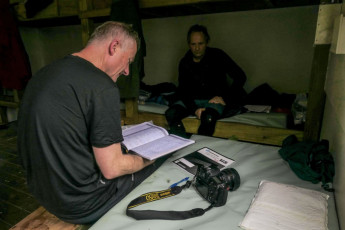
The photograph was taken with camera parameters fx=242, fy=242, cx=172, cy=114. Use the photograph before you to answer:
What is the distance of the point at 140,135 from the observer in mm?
1153

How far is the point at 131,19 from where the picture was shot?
1.92 meters

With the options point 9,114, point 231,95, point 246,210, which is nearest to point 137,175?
point 246,210

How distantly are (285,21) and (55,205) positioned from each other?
8.26ft

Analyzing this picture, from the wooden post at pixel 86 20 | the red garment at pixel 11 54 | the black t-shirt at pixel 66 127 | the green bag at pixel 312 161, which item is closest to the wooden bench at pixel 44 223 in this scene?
the black t-shirt at pixel 66 127

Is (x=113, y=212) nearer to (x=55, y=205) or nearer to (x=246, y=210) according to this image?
(x=55, y=205)

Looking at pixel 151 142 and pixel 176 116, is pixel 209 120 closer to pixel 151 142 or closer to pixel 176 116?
pixel 176 116

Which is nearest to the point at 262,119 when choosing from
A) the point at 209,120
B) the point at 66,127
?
the point at 209,120

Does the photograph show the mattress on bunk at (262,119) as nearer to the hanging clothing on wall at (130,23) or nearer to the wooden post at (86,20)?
the hanging clothing on wall at (130,23)

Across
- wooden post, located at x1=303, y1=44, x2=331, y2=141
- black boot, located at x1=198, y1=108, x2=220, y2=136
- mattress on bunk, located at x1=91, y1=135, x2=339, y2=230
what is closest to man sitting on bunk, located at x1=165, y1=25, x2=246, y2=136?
black boot, located at x1=198, y1=108, x2=220, y2=136

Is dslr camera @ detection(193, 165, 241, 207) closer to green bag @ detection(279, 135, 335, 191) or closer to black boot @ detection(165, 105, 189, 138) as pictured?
green bag @ detection(279, 135, 335, 191)

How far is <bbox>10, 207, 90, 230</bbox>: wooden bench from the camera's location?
2.86 feet

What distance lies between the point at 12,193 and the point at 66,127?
1434 millimetres

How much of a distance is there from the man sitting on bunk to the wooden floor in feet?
3.97

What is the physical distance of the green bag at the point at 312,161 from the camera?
38.4 inches
